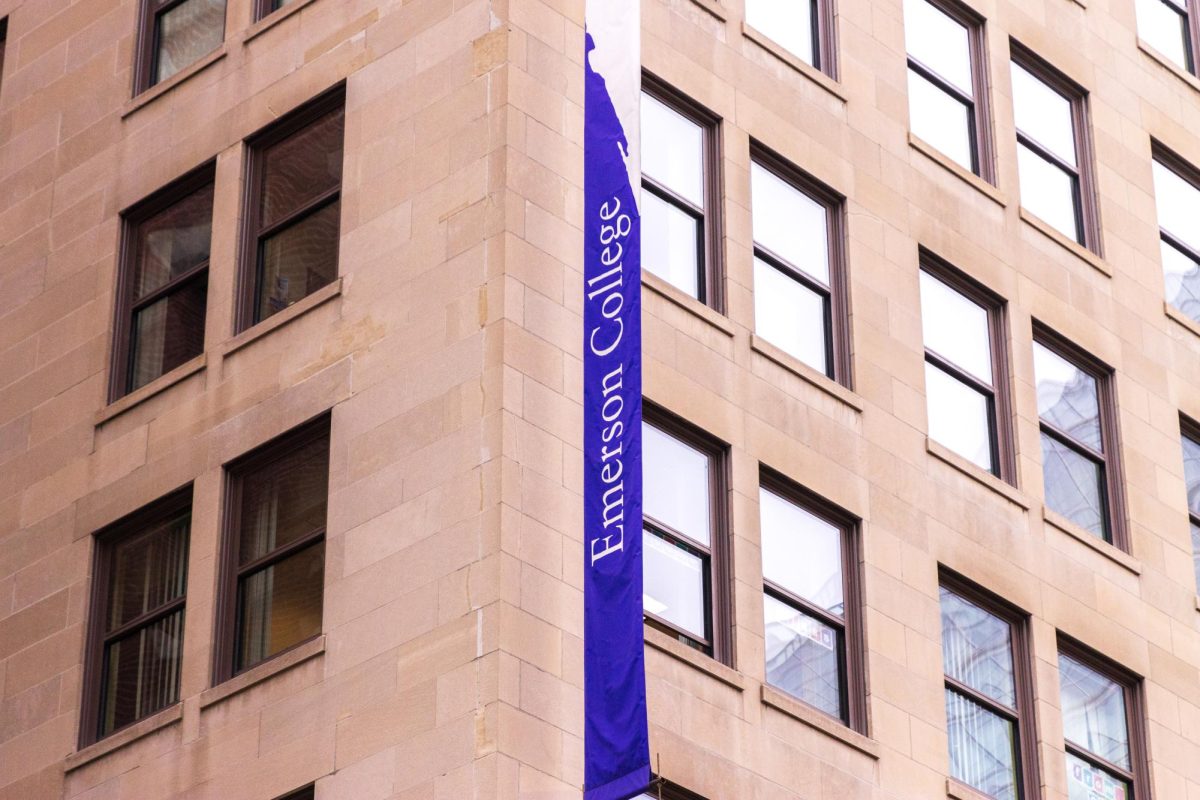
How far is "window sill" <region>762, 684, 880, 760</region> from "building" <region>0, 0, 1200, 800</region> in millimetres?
58

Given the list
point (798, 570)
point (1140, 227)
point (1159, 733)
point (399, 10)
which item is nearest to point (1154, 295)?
point (1140, 227)

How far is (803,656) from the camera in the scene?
2866cm

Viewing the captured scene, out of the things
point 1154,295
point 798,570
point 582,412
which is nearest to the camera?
point 582,412

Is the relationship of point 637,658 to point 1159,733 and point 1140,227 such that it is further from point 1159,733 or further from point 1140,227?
point 1140,227

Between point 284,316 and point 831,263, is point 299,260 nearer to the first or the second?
point 284,316

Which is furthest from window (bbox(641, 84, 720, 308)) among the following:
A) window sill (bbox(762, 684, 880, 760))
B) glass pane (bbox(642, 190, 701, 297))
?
window sill (bbox(762, 684, 880, 760))

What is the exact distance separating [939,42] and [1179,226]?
15.2ft

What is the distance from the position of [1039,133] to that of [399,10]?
9.70 metres

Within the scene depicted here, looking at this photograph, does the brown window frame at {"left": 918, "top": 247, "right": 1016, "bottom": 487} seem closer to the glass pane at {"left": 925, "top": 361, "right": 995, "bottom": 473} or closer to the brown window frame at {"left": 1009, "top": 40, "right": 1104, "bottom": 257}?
the glass pane at {"left": 925, "top": 361, "right": 995, "bottom": 473}

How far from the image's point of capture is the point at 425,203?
2812cm

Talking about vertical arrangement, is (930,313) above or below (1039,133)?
below

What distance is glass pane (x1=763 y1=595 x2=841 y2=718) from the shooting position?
28.4m

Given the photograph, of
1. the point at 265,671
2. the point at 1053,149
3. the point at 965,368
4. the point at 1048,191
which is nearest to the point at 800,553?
the point at 965,368

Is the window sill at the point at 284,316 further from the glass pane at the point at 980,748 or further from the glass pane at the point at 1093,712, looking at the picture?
the glass pane at the point at 1093,712
